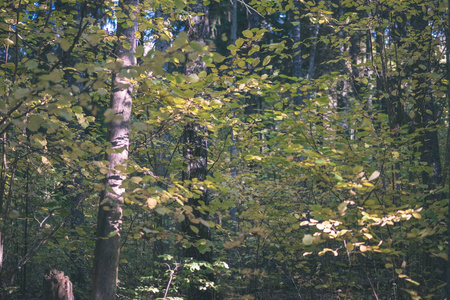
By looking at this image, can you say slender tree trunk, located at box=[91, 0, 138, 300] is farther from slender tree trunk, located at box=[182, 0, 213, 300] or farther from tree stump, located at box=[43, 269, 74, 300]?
slender tree trunk, located at box=[182, 0, 213, 300]

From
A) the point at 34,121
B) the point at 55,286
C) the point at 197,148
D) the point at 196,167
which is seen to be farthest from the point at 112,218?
the point at 197,148

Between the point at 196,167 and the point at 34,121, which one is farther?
the point at 196,167

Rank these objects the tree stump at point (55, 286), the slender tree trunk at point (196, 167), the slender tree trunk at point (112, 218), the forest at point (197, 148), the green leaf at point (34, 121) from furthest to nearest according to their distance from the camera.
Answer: the slender tree trunk at point (196, 167)
the tree stump at point (55, 286)
the slender tree trunk at point (112, 218)
the forest at point (197, 148)
the green leaf at point (34, 121)

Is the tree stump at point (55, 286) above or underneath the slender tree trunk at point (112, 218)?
underneath

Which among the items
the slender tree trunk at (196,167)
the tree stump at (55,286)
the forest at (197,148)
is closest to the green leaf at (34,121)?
the forest at (197,148)

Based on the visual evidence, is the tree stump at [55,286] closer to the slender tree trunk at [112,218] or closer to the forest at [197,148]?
the forest at [197,148]

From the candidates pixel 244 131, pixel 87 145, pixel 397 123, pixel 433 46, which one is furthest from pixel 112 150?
pixel 433 46

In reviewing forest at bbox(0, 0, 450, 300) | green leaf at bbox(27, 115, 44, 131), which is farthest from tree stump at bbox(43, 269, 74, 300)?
green leaf at bbox(27, 115, 44, 131)

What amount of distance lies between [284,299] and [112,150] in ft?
17.6

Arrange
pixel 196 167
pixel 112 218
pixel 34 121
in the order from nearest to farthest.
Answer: pixel 34 121, pixel 112 218, pixel 196 167

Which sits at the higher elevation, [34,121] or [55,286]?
[34,121]

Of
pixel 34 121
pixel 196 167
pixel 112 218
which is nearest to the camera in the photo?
pixel 34 121

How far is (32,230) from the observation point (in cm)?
693

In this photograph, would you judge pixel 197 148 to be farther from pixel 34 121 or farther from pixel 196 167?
pixel 34 121
